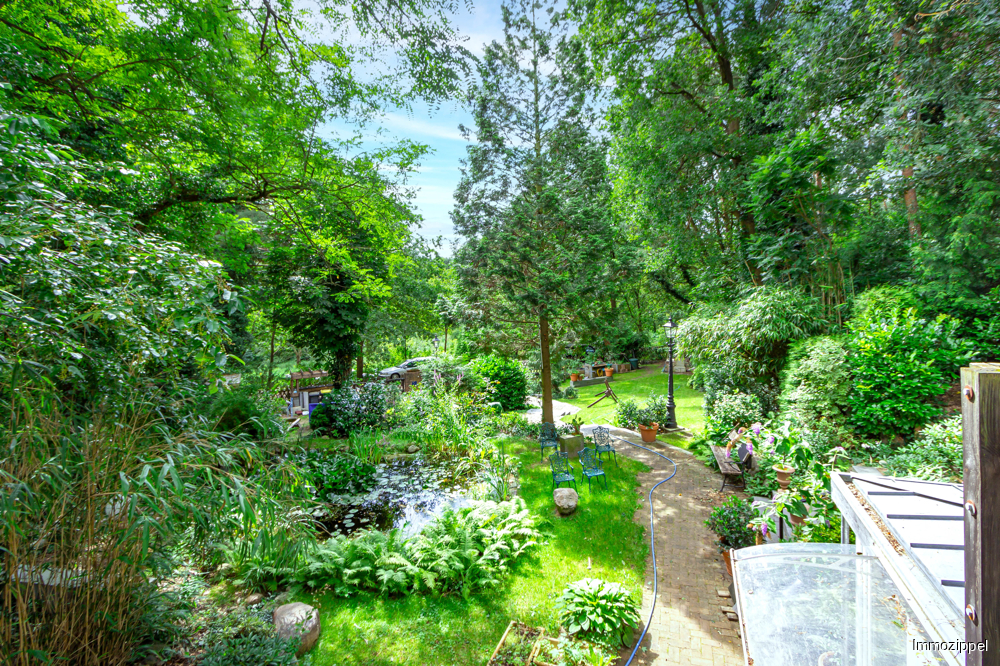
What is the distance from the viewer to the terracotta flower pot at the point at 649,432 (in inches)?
392

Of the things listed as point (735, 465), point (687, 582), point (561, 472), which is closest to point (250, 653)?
point (687, 582)

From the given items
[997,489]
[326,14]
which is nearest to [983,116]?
[997,489]

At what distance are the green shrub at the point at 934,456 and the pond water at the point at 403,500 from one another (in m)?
5.60

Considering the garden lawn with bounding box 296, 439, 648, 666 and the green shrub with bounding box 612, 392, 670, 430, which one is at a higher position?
→ the green shrub with bounding box 612, 392, 670, 430

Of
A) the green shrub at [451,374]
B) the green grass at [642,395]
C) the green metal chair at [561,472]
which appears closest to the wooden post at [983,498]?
the green metal chair at [561,472]

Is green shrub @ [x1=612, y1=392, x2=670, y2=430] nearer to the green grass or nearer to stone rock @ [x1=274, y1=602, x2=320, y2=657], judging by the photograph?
the green grass

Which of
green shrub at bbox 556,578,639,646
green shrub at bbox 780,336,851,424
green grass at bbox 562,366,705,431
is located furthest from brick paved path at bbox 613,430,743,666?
green grass at bbox 562,366,705,431

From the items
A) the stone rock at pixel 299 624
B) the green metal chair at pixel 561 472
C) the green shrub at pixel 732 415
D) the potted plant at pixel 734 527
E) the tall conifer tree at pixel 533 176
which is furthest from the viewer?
the tall conifer tree at pixel 533 176

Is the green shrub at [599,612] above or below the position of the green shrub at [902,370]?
below

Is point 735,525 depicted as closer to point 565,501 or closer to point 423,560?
point 565,501

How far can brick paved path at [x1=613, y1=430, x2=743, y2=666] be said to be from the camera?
3.75 m

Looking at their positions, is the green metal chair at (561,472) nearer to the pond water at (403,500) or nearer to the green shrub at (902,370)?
the pond water at (403,500)

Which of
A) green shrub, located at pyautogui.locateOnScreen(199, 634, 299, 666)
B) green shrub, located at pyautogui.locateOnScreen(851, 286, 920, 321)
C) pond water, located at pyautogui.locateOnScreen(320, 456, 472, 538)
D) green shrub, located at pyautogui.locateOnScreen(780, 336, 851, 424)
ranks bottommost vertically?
pond water, located at pyautogui.locateOnScreen(320, 456, 472, 538)

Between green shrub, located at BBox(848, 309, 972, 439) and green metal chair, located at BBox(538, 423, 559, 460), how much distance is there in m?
5.38
